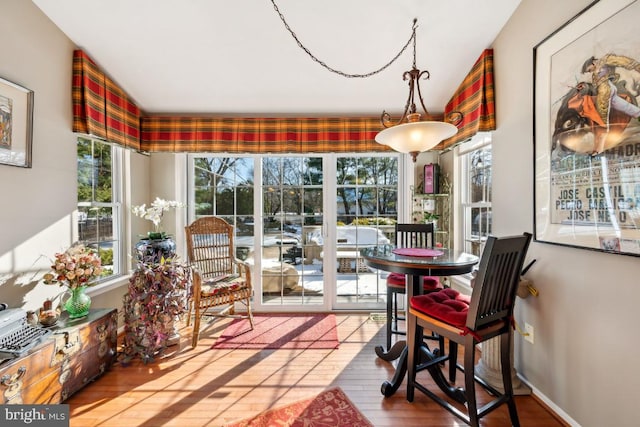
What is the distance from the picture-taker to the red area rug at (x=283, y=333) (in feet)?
8.33

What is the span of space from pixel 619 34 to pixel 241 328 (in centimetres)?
348

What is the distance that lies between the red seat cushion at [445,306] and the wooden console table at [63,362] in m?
2.30

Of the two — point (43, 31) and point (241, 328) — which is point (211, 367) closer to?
point (241, 328)

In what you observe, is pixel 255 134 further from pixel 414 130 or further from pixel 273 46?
pixel 414 130

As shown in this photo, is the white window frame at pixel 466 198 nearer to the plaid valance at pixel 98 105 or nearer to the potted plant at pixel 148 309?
the potted plant at pixel 148 309

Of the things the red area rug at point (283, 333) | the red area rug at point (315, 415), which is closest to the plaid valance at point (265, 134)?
the red area rug at point (283, 333)

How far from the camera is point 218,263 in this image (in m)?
3.08

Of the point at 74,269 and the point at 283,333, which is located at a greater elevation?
the point at 74,269

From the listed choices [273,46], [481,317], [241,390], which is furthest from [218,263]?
[481,317]

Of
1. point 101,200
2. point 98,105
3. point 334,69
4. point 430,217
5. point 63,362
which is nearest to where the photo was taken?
point 63,362

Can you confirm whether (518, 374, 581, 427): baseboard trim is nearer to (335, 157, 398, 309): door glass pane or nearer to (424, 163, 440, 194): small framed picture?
(335, 157, 398, 309): door glass pane

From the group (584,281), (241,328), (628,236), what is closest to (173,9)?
(241,328)

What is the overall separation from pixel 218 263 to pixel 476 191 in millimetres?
2913

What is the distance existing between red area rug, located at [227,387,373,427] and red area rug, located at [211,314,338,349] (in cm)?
70
